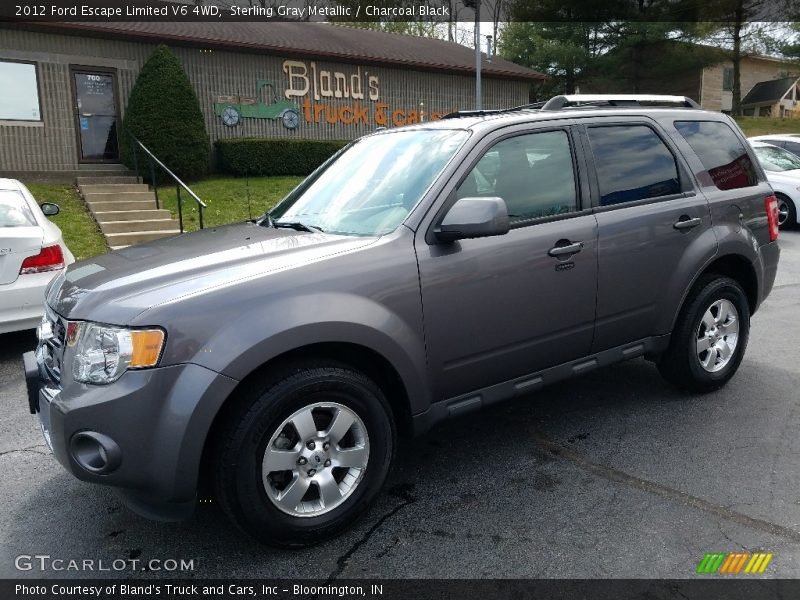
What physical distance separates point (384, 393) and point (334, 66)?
17.2 m

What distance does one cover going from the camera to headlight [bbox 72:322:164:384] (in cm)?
252

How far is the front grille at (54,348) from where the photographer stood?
2.79m

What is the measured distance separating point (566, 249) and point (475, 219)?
2.54 feet

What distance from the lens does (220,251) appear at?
3.16m

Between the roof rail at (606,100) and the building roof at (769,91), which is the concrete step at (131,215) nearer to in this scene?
the roof rail at (606,100)

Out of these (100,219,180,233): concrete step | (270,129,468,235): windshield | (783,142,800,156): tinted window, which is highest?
(783,142,800,156): tinted window

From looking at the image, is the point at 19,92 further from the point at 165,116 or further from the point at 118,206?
the point at 118,206

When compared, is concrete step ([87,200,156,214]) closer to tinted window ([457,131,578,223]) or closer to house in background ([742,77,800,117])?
tinted window ([457,131,578,223])

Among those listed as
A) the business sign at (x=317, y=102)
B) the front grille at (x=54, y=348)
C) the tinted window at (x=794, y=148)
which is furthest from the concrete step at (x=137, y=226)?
the tinted window at (x=794, y=148)

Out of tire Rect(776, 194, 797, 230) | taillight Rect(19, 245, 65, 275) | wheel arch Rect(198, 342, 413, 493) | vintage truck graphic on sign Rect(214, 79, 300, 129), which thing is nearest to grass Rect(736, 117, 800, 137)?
tire Rect(776, 194, 797, 230)

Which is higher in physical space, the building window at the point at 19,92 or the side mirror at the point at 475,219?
the building window at the point at 19,92

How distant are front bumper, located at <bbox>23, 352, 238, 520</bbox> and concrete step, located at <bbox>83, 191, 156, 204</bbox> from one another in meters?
11.9

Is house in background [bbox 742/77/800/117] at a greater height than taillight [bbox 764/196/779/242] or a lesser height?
greater

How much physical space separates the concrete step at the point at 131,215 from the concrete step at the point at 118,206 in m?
0.30
